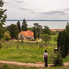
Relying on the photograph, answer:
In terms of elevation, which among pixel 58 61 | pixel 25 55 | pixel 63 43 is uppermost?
pixel 63 43

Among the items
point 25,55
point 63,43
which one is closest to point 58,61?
point 63,43

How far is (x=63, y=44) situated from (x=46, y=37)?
20.2m

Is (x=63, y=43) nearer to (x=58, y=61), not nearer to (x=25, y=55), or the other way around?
(x=58, y=61)

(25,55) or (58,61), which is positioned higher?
(58,61)

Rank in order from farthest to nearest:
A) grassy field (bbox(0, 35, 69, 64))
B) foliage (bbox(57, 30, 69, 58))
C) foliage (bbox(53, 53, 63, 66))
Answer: foliage (bbox(57, 30, 69, 58))
grassy field (bbox(0, 35, 69, 64))
foliage (bbox(53, 53, 63, 66))

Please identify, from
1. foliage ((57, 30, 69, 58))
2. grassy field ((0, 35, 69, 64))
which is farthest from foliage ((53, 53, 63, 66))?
foliage ((57, 30, 69, 58))

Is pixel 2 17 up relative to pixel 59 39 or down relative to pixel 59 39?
up

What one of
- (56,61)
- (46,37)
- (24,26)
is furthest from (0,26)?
(24,26)

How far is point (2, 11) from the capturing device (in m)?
9.87

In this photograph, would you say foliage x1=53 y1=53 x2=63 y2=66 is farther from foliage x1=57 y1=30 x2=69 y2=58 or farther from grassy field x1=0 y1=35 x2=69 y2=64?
foliage x1=57 y1=30 x2=69 y2=58

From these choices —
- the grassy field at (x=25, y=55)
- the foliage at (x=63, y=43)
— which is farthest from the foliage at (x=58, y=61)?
the foliage at (x=63, y=43)

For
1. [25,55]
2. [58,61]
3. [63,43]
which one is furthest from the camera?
[25,55]

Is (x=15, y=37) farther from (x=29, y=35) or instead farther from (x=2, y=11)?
(x=2, y=11)

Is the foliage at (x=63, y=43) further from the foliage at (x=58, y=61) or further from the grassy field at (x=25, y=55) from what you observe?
the foliage at (x=58, y=61)
